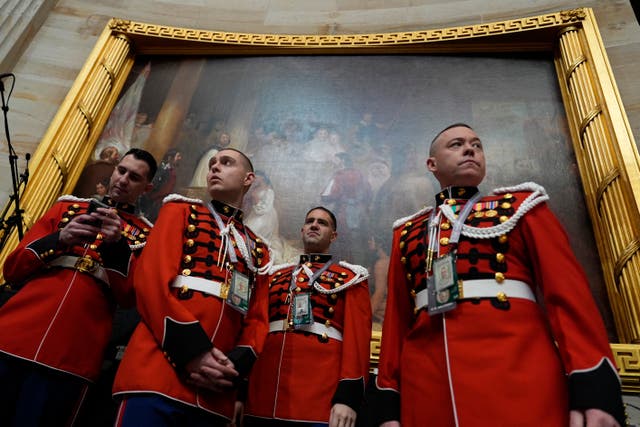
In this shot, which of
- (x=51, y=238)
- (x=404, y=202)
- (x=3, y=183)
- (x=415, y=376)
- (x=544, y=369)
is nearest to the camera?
(x=544, y=369)

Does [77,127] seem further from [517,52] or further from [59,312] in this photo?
[517,52]

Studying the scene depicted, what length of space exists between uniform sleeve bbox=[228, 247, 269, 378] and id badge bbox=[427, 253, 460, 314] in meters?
0.83

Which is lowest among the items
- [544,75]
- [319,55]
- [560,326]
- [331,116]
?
[560,326]

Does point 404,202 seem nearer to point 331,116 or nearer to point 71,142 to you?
point 331,116

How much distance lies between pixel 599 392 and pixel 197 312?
1480 mm

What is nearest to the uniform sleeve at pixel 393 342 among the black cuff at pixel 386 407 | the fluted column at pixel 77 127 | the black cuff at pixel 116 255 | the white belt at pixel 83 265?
the black cuff at pixel 386 407

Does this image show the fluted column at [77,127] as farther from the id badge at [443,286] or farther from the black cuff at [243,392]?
the id badge at [443,286]

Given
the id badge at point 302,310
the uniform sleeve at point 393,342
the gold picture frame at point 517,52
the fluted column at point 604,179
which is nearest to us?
the uniform sleeve at point 393,342

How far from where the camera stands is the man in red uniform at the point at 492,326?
133cm

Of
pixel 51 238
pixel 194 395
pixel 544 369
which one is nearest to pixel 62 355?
pixel 51 238

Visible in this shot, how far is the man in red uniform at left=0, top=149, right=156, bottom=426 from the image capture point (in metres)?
2.02

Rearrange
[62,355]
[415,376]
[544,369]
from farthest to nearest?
[62,355] → [415,376] → [544,369]

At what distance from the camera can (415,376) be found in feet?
5.28

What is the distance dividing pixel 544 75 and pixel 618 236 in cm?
209
